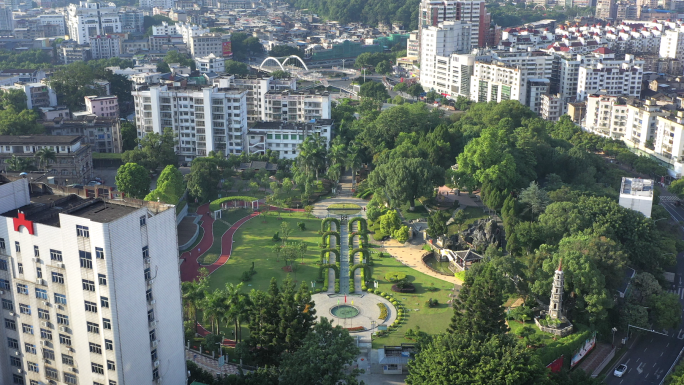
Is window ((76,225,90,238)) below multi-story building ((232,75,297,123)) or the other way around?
the other way around

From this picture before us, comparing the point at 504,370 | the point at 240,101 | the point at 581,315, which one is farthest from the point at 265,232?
the point at 504,370

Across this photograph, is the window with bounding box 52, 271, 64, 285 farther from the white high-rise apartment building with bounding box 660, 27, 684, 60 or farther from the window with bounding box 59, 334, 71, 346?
the white high-rise apartment building with bounding box 660, 27, 684, 60

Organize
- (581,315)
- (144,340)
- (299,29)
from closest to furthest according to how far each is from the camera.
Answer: (144,340) → (581,315) → (299,29)

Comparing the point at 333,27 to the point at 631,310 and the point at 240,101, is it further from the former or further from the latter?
the point at 631,310

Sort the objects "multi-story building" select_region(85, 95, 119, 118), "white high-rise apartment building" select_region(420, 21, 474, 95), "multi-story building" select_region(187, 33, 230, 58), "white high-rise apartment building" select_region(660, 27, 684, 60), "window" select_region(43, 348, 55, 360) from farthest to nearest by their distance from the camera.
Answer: "multi-story building" select_region(187, 33, 230, 58) < "white high-rise apartment building" select_region(660, 27, 684, 60) < "white high-rise apartment building" select_region(420, 21, 474, 95) < "multi-story building" select_region(85, 95, 119, 118) < "window" select_region(43, 348, 55, 360)

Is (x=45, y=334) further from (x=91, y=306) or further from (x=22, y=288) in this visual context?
(x=91, y=306)

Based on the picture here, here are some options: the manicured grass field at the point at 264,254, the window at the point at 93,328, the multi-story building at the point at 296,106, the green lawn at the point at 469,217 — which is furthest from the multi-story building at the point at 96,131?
the window at the point at 93,328

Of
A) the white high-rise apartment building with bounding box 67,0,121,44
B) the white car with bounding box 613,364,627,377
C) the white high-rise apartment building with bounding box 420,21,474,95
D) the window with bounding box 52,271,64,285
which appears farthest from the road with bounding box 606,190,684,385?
the white high-rise apartment building with bounding box 67,0,121,44
